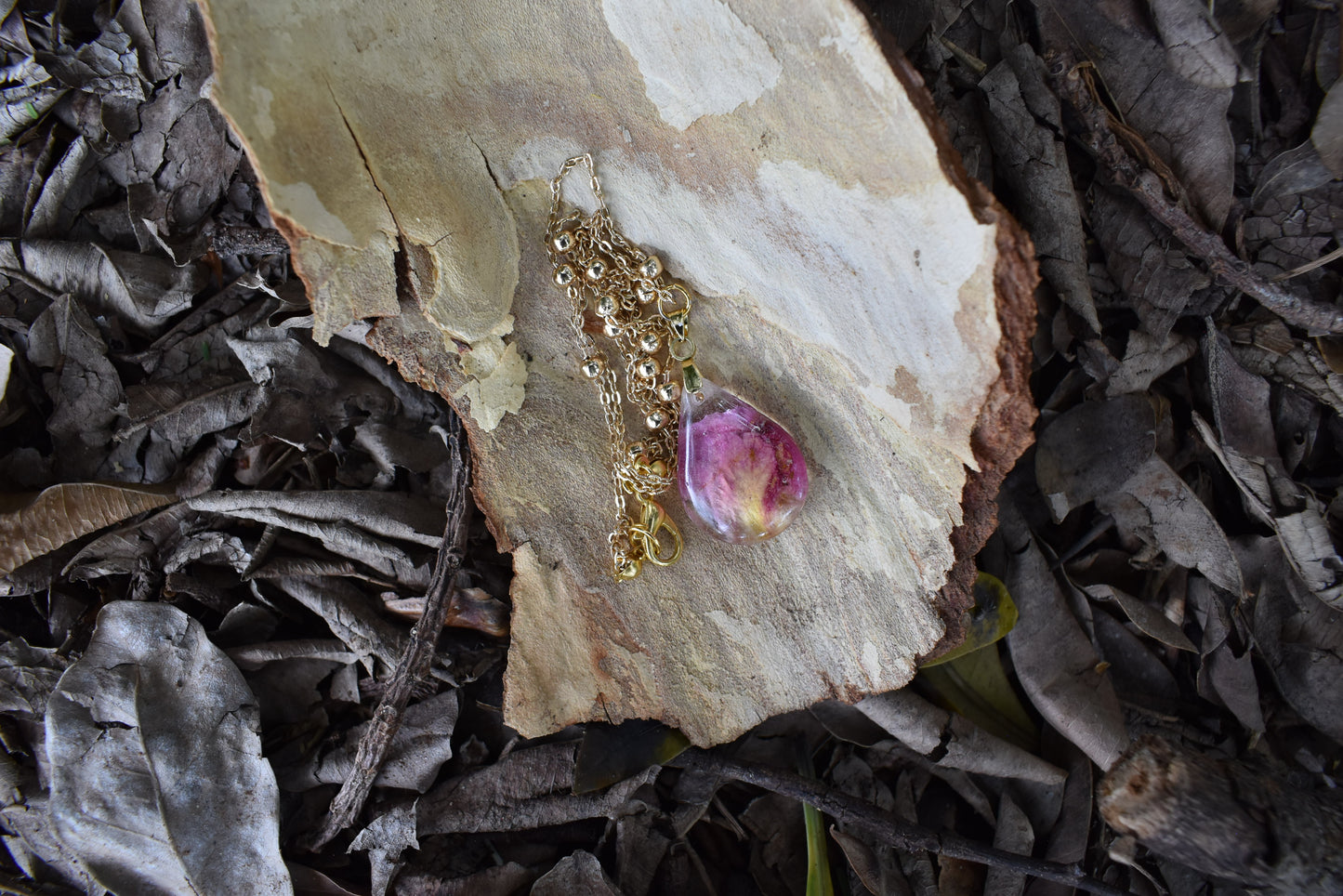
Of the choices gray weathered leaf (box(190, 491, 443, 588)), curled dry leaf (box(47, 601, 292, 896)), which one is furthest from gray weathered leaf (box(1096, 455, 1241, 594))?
curled dry leaf (box(47, 601, 292, 896))

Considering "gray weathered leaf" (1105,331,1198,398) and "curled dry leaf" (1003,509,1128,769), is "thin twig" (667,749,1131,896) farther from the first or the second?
"gray weathered leaf" (1105,331,1198,398)

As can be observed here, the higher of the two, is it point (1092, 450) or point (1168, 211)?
point (1168, 211)

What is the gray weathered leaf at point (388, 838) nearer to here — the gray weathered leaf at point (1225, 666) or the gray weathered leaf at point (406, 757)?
the gray weathered leaf at point (406, 757)

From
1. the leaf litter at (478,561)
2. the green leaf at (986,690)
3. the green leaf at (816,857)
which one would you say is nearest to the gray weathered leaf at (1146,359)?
the leaf litter at (478,561)

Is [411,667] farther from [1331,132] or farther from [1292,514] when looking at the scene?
[1331,132]

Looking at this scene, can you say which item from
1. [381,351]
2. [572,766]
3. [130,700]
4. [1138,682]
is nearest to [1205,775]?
[1138,682]

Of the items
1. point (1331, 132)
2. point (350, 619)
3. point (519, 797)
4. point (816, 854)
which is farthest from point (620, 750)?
point (1331, 132)
